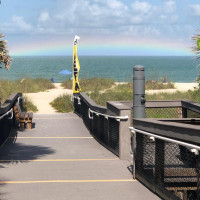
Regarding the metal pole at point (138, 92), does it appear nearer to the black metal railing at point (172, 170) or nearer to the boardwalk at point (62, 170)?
the boardwalk at point (62, 170)

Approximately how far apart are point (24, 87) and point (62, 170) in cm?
2706

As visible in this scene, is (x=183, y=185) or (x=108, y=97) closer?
(x=183, y=185)

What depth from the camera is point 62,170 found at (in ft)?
36.9

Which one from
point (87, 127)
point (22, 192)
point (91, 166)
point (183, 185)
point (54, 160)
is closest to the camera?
point (183, 185)

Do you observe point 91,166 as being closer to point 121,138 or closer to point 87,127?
point 121,138

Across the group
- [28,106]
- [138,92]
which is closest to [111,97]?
[28,106]

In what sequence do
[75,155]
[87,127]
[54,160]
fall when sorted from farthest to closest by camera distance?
1. [87,127]
2. [75,155]
3. [54,160]

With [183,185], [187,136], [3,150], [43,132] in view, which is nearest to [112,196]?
[183,185]

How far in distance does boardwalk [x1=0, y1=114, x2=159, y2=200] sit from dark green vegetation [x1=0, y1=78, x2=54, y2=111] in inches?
391

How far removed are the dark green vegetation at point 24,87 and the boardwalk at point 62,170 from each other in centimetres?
993

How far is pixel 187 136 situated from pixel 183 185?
3.91 feet

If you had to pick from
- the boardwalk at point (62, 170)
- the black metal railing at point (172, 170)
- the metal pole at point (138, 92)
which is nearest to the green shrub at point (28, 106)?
the boardwalk at point (62, 170)

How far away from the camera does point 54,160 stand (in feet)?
41.5

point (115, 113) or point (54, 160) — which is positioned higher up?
point (115, 113)
